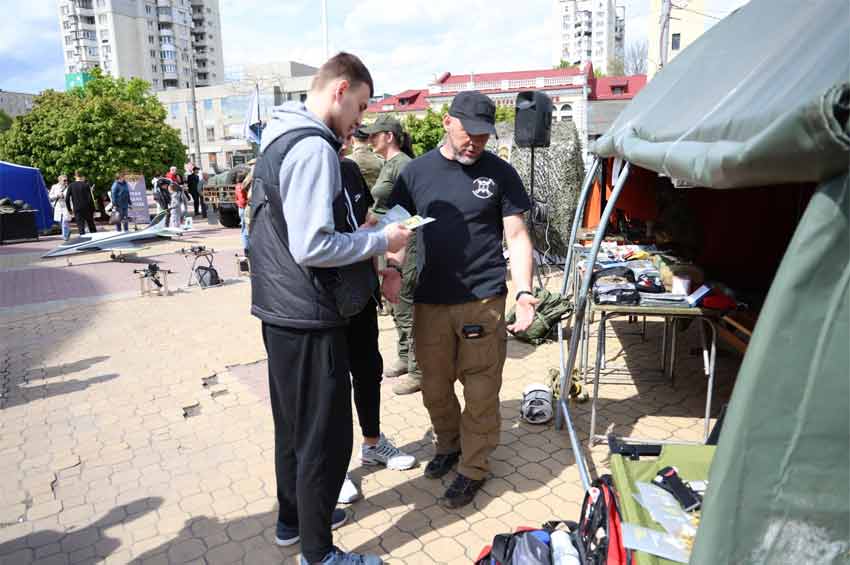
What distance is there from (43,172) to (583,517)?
24.1 metres

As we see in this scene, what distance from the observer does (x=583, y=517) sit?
96.0 inches

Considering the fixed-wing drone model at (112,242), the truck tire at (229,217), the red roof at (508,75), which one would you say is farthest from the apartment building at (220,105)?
the fixed-wing drone model at (112,242)

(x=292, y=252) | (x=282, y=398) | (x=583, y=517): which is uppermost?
(x=292, y=252)

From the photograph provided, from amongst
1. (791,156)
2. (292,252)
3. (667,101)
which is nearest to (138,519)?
(292,252)

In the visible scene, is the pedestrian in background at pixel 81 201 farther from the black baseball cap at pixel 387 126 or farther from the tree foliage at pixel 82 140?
the black baseball cap at pixel 387 126

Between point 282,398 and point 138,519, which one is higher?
point 282,398

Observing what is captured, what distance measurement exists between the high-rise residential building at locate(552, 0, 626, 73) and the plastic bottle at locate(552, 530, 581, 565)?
12526 cm

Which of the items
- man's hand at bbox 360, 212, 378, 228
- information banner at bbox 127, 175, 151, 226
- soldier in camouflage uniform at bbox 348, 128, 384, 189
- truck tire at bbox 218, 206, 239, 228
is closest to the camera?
man's hand at bbox 360, 212, 378, 228

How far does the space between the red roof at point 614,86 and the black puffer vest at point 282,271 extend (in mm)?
56311

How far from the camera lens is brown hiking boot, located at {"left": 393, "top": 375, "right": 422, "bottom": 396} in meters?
4.83

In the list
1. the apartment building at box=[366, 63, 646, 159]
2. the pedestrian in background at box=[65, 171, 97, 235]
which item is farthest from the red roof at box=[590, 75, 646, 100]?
the pedestrian in background at box=[65, 171, 97, 235]

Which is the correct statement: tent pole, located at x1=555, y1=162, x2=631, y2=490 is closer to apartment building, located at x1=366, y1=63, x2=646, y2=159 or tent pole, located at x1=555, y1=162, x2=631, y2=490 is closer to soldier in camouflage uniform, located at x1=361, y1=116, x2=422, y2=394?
soldier in camouflage uniform, located at x1=361, y1=116, x2=422, y2=394

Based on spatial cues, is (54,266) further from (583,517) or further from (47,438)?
(583,517)

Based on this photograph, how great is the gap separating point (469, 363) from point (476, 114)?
128 cm
